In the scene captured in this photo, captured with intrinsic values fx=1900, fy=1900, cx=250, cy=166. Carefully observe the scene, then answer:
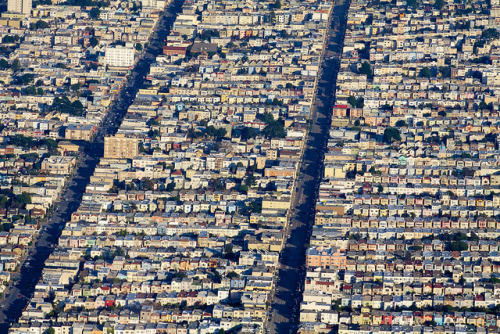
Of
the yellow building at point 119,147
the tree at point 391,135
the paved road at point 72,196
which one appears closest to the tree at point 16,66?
the paved road at point 72,196

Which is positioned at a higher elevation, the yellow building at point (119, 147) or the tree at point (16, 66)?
the tree at point (16, 66)

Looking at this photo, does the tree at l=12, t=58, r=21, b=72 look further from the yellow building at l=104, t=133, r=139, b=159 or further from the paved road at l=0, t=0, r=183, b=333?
the yellow building at l=104, t=133, r=139, b=159

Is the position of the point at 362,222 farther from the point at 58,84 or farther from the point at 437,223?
the point at 58,84

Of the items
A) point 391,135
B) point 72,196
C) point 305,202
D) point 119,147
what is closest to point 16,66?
point 119,147

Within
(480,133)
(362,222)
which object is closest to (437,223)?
(362,222)

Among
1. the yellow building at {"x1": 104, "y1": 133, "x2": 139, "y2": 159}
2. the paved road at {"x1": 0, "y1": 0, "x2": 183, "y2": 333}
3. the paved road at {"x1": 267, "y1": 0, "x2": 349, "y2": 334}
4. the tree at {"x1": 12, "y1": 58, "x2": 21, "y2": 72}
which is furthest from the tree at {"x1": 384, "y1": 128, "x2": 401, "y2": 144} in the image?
the tree at {"x1": 12, "y1": 58, "x2": 21, "y2": 72}

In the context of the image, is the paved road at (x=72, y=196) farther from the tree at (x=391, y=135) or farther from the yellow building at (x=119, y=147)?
the tree at (x=391, y=135)

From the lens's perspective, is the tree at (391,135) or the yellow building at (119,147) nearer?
the yellow building at (119,147)
